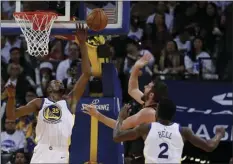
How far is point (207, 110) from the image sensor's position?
11852 mm

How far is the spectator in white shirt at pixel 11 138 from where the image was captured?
11531 mm

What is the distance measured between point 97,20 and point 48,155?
160 centimetres

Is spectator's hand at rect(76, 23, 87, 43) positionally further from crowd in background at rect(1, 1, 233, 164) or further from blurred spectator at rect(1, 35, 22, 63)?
blurred spectator at rect(1, 35, 22, 63)

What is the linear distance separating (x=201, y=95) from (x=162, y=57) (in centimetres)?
103

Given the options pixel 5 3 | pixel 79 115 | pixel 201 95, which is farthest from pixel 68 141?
pixel 5 3

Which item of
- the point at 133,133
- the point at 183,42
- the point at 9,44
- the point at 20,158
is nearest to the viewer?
the point at 133,133

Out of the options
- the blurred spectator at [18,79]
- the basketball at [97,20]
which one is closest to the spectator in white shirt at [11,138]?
the blurred spectator at [18,79]

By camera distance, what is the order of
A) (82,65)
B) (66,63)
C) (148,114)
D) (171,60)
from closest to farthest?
(148,114) → (82,65) → (171,60) → (66,63)

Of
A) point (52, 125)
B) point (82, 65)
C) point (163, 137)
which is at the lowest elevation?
point (52, 125)

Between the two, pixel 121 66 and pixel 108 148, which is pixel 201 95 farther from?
pixel 108 148

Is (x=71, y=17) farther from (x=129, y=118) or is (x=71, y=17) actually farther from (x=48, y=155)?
(x=48, y=155)

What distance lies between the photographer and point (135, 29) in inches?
523

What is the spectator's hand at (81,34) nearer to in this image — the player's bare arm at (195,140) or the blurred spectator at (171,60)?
the player's bare arm at (195,140)

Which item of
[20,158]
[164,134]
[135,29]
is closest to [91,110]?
[164,134]
